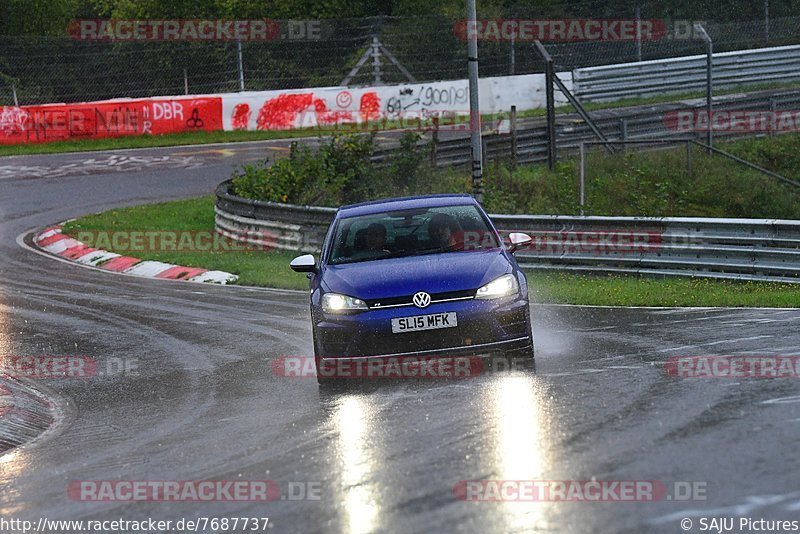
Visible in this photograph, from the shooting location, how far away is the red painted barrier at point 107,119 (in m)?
38.2

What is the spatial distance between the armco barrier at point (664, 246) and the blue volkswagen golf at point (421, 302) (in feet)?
21.2

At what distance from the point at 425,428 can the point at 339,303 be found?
248 cm

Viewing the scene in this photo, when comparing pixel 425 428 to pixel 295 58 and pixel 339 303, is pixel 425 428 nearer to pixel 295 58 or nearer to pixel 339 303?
pixel 339 303

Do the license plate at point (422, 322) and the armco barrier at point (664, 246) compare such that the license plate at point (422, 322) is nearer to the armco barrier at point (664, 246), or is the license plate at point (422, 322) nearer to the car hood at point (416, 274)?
the car hood at point (416, 274)

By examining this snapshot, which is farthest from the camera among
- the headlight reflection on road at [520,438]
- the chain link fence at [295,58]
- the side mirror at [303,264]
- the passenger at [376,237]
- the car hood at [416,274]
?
the chain link fence at [295,58]

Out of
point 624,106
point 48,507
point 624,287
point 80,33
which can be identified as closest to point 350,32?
point 624,106

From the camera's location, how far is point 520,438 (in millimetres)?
7801

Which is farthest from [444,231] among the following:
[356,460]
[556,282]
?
[556,282]

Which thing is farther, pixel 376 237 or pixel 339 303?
pixel 376 237

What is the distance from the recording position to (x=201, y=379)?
11977mm

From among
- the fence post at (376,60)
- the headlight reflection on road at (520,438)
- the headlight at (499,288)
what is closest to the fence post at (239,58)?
the fence post at (376,60)

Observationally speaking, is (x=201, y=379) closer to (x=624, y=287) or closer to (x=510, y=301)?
(x=510, y=301)

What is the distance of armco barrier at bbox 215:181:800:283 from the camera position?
16.9 m

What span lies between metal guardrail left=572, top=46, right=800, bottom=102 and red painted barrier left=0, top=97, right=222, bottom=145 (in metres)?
12.2
